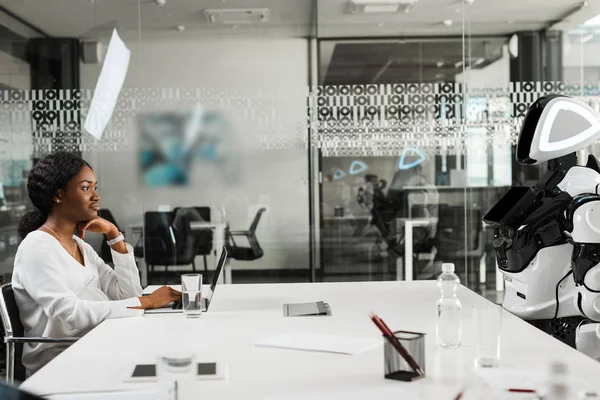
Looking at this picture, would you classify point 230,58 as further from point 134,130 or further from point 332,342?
point 332,342

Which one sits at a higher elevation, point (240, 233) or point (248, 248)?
point (240, 233)

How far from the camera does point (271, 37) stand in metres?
5.63

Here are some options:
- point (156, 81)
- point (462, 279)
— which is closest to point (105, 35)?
point (156, 81)

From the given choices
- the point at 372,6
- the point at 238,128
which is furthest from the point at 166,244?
the point at 372,6

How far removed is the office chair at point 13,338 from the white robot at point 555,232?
178 cm

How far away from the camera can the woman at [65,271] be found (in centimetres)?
261

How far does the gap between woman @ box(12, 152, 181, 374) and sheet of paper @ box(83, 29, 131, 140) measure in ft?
8.36

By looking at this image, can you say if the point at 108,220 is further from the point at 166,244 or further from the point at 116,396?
the point at 116,396

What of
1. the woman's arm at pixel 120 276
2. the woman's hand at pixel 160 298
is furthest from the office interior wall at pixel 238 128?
the woman's hand at pixel 160 298

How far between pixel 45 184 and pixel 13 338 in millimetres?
661

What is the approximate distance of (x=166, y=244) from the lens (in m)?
5.70

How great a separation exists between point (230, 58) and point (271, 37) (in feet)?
1.12

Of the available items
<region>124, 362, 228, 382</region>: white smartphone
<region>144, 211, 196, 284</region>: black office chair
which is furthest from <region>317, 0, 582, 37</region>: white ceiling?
<region>124, 362, 228, 382</region>: white smartphone

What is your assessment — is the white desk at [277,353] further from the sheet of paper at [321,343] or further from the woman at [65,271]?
the woman at [65,271]
